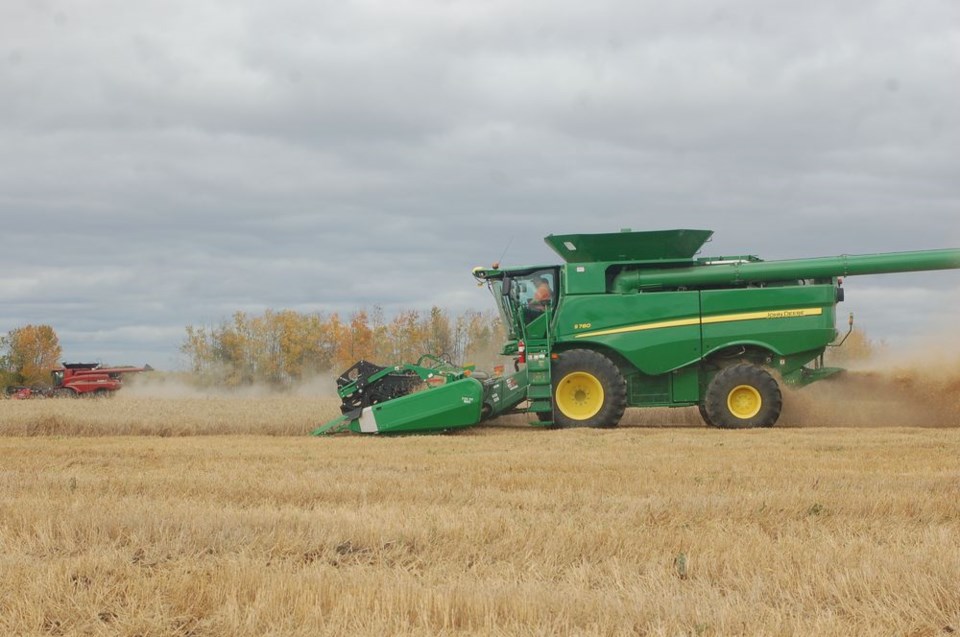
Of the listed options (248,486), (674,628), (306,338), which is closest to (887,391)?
(248,486)

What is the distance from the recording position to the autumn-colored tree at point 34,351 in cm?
6699

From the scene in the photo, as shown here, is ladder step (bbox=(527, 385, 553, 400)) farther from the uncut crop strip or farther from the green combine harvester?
the uncut crop strip

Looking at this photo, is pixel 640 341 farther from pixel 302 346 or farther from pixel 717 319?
pixel 302 346

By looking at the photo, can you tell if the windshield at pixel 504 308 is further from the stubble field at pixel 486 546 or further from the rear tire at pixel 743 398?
the stubble field at pixel 486 546

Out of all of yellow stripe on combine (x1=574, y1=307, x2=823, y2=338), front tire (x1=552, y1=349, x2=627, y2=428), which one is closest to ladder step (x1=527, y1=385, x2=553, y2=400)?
front tire (x1=552, y1=349, x2=627, y2=428)

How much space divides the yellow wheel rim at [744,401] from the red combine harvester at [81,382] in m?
30.5

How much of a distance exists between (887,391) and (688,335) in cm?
369

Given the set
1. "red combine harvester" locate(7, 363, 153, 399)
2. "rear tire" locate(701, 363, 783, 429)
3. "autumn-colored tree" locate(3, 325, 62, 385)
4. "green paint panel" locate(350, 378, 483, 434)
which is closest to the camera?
"green paint panel" locate(350, 378, 483, 434)

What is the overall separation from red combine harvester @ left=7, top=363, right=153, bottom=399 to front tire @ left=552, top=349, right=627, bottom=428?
28544 millimetres

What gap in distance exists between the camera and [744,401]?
598 inches

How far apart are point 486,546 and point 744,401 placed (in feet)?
36.0

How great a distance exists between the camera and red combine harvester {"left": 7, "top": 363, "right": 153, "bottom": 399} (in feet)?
129

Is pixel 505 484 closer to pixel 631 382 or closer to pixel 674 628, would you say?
pixel 674 628

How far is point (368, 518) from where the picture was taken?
5.71 m
